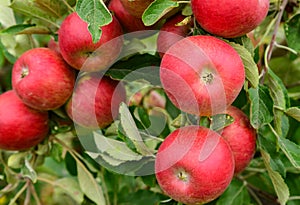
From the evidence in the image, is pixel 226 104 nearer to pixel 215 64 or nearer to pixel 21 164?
pixel 215 64

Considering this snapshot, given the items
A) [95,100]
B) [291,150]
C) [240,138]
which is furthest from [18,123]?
[291,150]

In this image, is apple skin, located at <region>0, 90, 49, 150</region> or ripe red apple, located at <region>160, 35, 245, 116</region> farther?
apple skin, located at <region>0, 90, 49, 150</region>

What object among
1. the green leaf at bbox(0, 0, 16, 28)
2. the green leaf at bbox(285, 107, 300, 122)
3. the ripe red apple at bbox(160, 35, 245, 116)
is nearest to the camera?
the ripe red apple at bbox(160, 35, 245, 116)

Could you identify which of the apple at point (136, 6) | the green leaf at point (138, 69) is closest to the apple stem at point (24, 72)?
the green leaf at point (138, 69)

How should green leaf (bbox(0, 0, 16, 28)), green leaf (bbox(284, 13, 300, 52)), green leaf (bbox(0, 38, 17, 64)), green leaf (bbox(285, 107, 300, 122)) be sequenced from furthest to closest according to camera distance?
green leaf (bbox(0, 38, 17, 64)) < green leaf (bbox(0, 0, 16, 28)) < green leaf (bbox(284, 13, 300, 52)) < green leaf (bbox(285, 107, 300, 122))

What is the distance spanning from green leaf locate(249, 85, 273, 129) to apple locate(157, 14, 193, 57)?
22 centimetres

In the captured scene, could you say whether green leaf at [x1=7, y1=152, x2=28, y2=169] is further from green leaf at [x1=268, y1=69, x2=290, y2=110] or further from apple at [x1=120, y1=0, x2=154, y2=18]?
green leaf at [x1=268, y1=69, x2=290, y2=110]

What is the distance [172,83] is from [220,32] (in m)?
0.16

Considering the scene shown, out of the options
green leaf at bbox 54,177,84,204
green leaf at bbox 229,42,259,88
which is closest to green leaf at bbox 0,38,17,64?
green leaf at bbox 54,177,84,204

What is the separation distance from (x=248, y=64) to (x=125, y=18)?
1.05 feet

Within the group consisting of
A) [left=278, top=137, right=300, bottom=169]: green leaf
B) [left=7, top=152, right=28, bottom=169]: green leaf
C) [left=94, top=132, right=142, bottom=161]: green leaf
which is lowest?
[left=7, top=152, right=28, bottom=169]: green leaf

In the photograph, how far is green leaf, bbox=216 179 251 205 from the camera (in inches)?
67.7

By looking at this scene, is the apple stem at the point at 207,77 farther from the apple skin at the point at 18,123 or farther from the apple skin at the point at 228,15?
the apple skin at the point at 18,123

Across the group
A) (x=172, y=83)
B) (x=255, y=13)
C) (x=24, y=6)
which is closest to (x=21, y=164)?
(x=24, y=6)
